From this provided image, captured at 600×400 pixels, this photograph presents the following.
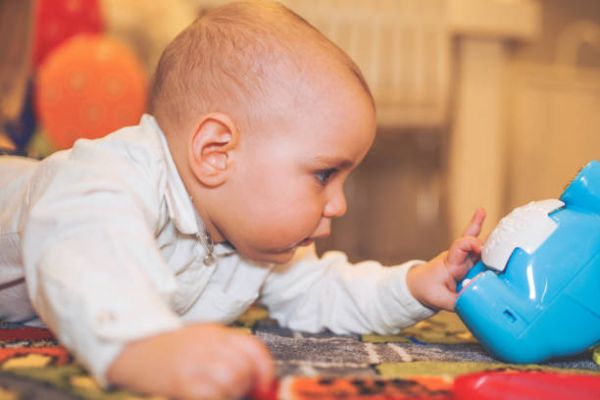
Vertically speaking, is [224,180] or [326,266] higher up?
[224,180]

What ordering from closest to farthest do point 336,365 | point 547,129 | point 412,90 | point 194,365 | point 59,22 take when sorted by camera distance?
point 194,365 → point 336,365 → point 59,22 → point 412,90 → point 547,129

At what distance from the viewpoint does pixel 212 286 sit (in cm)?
83

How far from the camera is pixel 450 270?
31.0 inches

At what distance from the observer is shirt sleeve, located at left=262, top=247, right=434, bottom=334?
0.84 metres

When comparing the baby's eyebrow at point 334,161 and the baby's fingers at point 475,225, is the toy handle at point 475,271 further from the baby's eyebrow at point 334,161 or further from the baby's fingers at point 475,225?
the baby's eyebrow at point 334,161

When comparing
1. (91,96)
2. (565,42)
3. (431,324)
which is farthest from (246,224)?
(565,42)

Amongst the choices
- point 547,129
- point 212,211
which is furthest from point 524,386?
point 547,129

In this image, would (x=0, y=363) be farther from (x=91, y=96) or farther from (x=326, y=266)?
(x=91, y=96)

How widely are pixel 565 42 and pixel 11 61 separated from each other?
102 inches

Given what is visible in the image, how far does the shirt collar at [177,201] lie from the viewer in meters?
0.71

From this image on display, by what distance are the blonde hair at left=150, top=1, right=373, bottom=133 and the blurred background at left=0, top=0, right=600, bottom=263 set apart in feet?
1.46

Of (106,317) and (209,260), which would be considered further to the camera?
(209,260)

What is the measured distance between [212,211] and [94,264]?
0.25 meters

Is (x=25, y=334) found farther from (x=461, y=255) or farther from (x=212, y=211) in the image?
(x=461, y=255)
